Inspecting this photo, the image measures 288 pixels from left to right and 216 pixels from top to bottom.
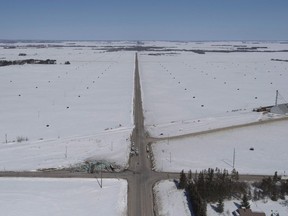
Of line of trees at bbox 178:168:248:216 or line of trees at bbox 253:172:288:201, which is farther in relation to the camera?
line of trees at bbox 253:172:288:201

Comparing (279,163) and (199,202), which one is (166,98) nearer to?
(279,163)

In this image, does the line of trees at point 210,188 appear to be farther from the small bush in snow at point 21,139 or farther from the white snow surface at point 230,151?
the small bush in snow at point 21,139

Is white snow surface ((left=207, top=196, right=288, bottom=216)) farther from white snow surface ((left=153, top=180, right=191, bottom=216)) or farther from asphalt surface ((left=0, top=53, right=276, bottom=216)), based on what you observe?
asphalt surface ((left=0, top=53, right=276, bottom=216))

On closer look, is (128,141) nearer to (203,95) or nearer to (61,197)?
(61,197)

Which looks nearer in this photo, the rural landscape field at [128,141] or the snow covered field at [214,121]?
the rural landscape field at [128,141]

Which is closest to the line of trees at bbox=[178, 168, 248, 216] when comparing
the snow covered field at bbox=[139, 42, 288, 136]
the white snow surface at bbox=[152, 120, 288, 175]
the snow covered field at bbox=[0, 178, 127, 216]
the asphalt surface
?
the asphalt surface

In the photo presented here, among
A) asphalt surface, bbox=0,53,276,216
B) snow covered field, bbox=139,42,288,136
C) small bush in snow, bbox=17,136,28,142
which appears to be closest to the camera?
asphalt surface, bbox=0,53,276,216

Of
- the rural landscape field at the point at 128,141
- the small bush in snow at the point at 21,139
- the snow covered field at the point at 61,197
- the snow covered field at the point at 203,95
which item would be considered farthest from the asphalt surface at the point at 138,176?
the small bush in snow at the point at 21,139

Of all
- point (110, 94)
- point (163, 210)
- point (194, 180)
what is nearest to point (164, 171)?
point (194, 180)
